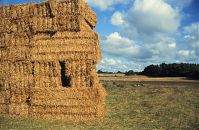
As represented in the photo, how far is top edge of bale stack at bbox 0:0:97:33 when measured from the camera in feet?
54.5

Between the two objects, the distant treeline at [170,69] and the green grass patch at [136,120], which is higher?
the distant treeline at [170,69]

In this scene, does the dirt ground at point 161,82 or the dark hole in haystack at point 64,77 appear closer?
the dark hole in haystack at point 64,77

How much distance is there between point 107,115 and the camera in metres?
17.2

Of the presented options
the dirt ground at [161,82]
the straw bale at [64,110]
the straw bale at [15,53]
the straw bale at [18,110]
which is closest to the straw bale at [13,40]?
the straw bale at [15,53]

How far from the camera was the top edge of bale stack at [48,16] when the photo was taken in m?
16.6

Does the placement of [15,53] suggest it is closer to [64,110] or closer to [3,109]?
[3,109]

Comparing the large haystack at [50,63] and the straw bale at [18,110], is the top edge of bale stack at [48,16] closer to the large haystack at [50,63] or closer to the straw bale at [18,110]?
the large haystack at [50,63]

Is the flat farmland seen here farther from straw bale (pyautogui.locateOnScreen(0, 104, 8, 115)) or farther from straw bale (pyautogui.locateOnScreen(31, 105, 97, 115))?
straw bale (pyautogui.locateOnScreen(0, 104, 8, 115))

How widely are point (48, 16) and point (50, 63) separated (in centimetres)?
214

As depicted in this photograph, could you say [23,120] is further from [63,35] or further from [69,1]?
[69,1]

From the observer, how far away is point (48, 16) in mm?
16969

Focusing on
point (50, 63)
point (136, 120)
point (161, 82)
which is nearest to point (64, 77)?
point (50, 63)

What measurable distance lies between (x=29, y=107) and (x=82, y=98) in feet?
8.53

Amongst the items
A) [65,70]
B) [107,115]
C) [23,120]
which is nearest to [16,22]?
[65,70]
